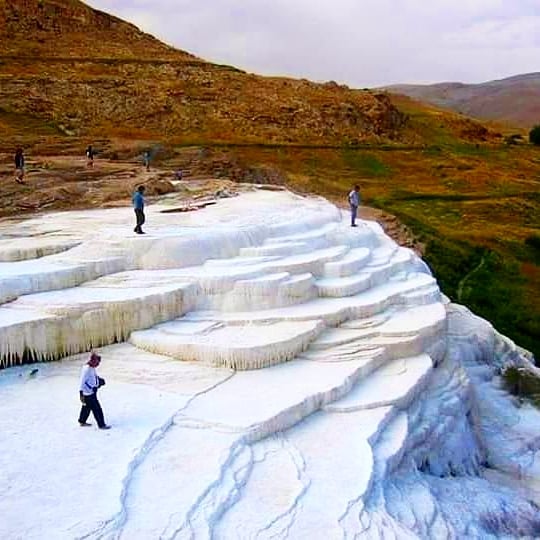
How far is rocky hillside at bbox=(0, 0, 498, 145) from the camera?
1517 inches

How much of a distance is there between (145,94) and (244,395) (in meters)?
35.0

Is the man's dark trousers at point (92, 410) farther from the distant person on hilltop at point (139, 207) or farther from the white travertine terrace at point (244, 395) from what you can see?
the distant person on hilltop at point (139, 207)

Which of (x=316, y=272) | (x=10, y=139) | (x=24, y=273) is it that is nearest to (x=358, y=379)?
(x=316, y=272)

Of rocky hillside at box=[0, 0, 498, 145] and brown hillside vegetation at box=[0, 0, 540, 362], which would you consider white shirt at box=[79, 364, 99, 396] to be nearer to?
brown hillside vegetation at box=[0, 0, 540, 362]

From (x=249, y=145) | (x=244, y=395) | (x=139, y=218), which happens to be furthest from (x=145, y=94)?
(x=244, y=395)

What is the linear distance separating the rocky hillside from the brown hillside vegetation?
12cm

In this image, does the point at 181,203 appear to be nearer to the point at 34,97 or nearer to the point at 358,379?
the point at 358,379

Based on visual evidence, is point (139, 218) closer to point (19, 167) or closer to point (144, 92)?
point (19, 167)

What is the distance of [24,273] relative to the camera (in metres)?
11.3

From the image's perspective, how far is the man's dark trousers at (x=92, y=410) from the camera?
8.41 m

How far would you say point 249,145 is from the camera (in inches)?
1574

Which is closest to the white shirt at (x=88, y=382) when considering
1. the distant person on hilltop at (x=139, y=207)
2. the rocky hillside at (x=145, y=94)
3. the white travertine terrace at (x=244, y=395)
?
the white travertine terrace at (x=244, y=395)

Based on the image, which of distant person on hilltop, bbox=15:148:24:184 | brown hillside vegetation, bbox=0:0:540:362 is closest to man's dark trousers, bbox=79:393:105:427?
brown hillside vegetation, bbox=0:0:540:362

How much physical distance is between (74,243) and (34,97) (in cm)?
2662
